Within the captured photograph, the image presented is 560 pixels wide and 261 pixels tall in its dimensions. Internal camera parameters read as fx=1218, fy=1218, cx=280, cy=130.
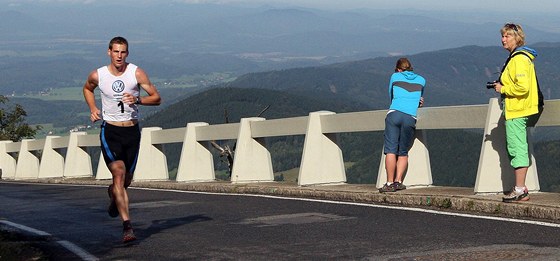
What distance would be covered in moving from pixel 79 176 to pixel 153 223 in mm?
16119

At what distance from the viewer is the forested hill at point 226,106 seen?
168 metres

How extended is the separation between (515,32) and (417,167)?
2975 millimetres

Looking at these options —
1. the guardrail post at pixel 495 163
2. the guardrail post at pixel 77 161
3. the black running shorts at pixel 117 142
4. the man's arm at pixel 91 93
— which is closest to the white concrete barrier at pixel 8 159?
the guardrail post at pixel 77 161

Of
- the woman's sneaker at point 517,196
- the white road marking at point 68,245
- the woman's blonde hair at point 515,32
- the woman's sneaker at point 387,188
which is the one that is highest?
the woman's blonde hair at point 515,32

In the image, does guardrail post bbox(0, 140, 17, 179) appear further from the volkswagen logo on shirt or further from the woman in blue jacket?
the volkswagen logo on shirt

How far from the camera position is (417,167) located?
1445 centimetres

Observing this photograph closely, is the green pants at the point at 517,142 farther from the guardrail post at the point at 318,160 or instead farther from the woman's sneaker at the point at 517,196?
the guardrail post at the point at 318,160

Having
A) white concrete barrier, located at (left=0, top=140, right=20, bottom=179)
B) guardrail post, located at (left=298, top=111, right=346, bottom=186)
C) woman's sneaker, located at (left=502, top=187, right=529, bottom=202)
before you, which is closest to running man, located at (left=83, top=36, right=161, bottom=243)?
woman's sneaker, located at (left=502, top=187, right=529, bottom=202)

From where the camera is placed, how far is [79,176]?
92.7 ft

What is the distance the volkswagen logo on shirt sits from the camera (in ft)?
35.7

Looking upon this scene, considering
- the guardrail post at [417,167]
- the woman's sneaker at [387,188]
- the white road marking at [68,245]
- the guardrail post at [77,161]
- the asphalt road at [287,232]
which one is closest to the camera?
the asphalt road at [287,232]

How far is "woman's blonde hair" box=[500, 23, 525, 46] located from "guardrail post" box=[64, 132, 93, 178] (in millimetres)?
17496

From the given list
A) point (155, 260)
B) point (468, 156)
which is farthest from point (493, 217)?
point (468, 156)

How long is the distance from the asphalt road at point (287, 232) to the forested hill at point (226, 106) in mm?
147153
